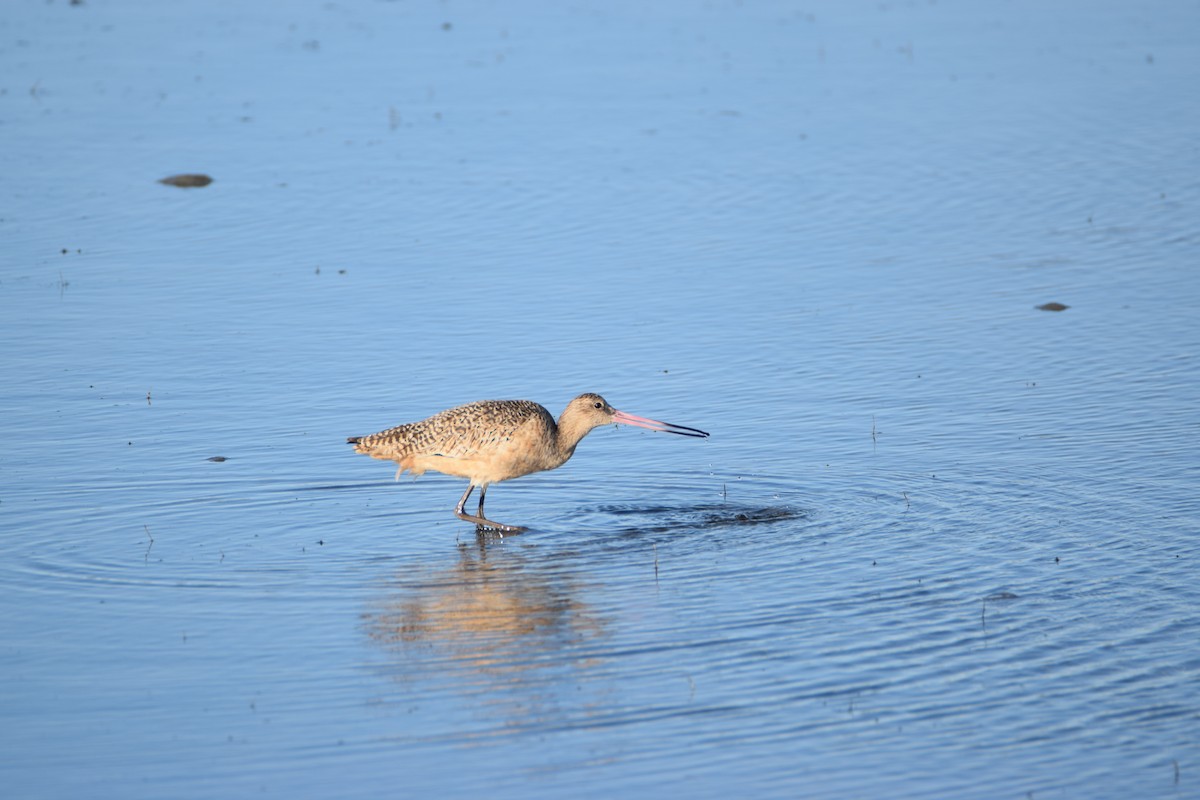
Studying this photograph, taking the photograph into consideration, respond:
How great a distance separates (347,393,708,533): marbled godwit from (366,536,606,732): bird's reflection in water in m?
0.66

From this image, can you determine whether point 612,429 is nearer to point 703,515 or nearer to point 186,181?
point 703,515

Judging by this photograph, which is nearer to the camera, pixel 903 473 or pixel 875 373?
pixel 903 473

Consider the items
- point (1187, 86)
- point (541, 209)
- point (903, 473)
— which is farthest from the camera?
point (1187, 86)

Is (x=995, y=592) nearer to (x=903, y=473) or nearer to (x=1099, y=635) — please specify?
(x=1099, y=635)

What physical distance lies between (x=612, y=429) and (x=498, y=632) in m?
4.12

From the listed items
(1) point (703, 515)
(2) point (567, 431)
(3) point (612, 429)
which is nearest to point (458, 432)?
(2) point (567, 431)

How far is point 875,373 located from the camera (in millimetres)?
12891

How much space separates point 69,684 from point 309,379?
5.20 metres

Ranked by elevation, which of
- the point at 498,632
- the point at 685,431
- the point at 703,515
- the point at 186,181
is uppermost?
the point at 186,181

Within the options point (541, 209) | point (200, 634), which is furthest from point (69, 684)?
point (541, 209)

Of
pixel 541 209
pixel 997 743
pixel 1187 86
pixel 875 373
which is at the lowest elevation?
pixel 997 743

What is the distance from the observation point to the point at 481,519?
10203 millimetres

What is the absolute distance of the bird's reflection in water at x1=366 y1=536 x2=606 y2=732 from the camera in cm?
763

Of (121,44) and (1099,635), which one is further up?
(121,44)
